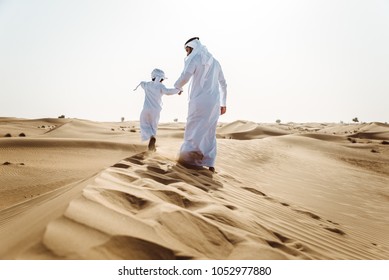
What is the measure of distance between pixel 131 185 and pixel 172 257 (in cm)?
118

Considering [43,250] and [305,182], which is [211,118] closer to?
[305,182]

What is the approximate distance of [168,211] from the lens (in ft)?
7.43

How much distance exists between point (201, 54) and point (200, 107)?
84 centimetres

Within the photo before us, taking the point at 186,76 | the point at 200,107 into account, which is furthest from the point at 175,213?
the point at 186,76

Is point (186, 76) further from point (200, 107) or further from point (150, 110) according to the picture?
point (150, 110)

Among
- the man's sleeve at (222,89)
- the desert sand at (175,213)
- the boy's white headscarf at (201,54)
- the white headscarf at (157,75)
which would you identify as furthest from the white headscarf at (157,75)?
the boy's white headscarf at (201,54)

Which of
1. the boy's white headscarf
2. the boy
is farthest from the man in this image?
the boy

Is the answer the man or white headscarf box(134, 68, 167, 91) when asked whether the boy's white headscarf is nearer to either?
the man

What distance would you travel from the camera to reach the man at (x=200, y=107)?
5121 millimetres

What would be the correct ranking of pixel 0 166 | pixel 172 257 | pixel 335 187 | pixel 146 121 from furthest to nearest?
pixel 146 121 < pixel 335 187 < pixel 0 166 < pixel 172 257

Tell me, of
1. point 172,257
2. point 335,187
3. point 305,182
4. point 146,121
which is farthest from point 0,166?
point 335,187

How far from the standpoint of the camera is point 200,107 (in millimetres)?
5242

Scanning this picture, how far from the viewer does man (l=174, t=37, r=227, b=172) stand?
512 centimetres

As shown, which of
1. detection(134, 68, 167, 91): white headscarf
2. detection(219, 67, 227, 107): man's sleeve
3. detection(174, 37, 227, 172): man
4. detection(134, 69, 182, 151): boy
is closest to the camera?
detection(174, 37, 227, 172): man
